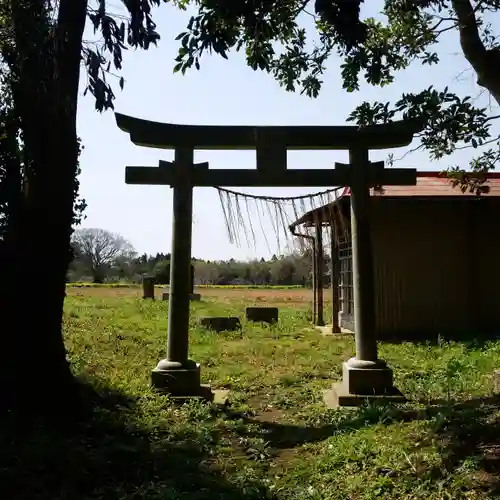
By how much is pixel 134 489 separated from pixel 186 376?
2.76 metres

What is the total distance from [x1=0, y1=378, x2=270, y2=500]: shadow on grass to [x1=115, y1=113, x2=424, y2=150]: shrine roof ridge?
359cm

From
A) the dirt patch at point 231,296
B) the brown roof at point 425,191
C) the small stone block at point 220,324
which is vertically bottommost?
the small stone block at point 220,324

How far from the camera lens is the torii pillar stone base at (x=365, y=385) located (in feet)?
23.6

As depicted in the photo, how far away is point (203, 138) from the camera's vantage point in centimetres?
756

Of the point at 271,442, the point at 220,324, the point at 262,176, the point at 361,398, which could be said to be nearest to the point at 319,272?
the point at 220,324

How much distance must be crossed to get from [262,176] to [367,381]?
2987mm

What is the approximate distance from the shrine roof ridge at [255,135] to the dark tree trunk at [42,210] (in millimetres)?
1453

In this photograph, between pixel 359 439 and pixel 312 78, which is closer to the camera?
pixel 359 439

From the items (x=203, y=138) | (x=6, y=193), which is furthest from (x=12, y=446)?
(x=203, y=138)

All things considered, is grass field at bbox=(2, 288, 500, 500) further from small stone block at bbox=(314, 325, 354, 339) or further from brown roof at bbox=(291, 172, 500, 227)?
brown roof at bbox=(291, 172, 500, 227)

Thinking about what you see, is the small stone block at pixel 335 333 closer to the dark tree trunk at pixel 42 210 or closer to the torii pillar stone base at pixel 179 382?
the torii pillar stone base at pixel 179 382

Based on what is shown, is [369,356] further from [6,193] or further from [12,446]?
[6,193]

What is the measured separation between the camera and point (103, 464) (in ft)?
15.9

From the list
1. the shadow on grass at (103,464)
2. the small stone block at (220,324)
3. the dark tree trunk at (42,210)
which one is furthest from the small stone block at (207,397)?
the small stone block at (220,324)
